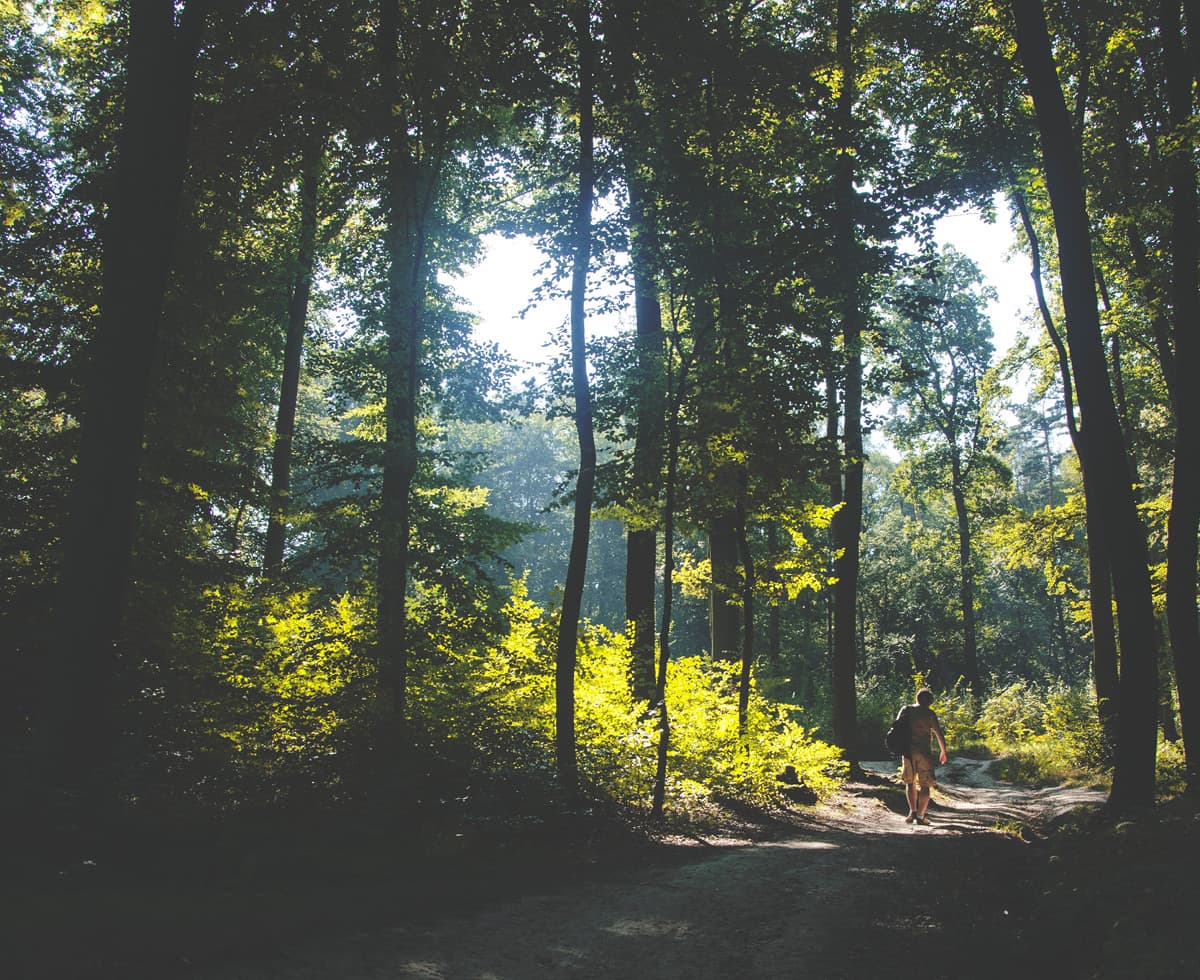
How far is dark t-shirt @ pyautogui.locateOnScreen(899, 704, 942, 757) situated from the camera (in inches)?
455

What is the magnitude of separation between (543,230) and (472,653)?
6.23 m

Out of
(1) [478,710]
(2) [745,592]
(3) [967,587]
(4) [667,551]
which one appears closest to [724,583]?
(2) [745,592]

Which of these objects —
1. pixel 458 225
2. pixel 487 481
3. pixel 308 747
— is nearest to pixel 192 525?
pixel 308 747

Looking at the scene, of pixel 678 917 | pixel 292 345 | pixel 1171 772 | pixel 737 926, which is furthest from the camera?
pixel 292 345

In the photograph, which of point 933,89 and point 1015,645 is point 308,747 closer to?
point 933,89

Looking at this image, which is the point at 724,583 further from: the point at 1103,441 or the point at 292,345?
the point at 292,345

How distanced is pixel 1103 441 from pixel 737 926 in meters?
7.00

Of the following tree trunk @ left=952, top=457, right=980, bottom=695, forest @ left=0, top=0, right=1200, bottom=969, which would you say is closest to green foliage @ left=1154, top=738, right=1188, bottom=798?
forest @ left=0, top=0, right=1200, bottom=969

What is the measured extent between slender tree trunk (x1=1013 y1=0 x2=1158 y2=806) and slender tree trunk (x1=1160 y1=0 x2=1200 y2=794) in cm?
217

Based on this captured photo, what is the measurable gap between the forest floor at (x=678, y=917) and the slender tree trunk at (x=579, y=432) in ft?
5.48

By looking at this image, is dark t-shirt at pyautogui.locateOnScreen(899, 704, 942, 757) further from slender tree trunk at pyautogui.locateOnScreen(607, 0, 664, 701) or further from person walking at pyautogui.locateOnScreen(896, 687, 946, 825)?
slender tree trunk at pyautogui.locateOnScreen(607, 0, 664, 701)

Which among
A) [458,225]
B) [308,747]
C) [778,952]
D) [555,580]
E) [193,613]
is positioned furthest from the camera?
[555,580]

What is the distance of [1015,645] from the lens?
156 feet

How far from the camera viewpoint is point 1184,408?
35.9 feet
